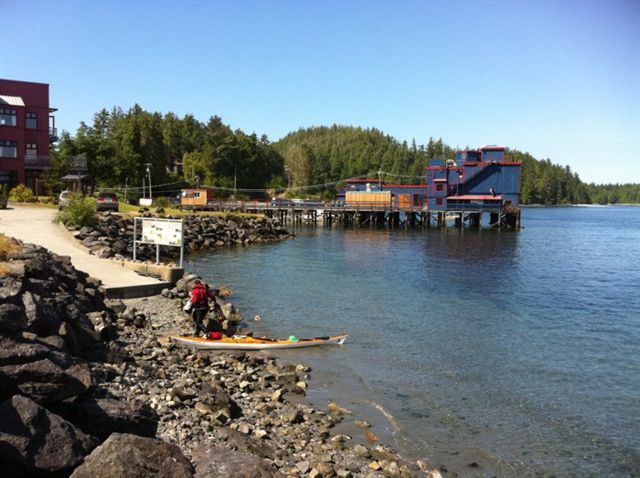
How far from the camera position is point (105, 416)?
9.34 meters

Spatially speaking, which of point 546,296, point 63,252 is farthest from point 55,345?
point 546,296

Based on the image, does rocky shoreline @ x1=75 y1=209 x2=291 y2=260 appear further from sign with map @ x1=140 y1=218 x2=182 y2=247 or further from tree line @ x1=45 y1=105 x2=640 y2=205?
tree line @ x1=45 y1=105 x2=640 y2=205

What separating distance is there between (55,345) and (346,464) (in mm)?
6477

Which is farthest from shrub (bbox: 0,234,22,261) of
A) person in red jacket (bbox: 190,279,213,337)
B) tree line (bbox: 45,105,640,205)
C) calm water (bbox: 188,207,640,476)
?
tree line (bbox: 45,105,640,205)

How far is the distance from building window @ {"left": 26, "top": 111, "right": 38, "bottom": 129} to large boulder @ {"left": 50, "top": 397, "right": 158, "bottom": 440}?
64171 millimetres

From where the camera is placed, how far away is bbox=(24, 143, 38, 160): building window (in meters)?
64.1

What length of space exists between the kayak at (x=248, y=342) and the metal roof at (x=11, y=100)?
180 ft

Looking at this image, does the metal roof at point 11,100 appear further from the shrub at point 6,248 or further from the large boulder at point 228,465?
the large boulder at point 228,465

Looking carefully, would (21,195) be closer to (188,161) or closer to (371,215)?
(371,215)

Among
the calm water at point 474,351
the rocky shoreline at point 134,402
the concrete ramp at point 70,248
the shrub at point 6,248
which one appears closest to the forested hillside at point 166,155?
the concrete ramp at point 70,248

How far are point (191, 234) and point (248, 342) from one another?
38532 millimetres

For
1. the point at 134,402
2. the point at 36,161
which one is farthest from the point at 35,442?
the point at 36,161

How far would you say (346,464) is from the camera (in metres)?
11.4

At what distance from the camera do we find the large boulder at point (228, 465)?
870 cm
